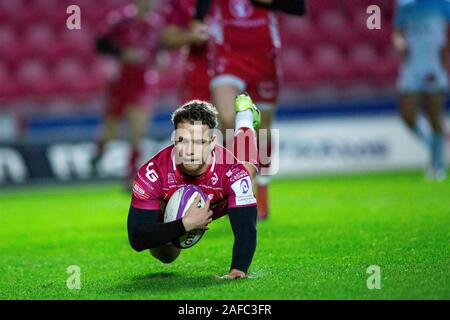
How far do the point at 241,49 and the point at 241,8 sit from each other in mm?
347

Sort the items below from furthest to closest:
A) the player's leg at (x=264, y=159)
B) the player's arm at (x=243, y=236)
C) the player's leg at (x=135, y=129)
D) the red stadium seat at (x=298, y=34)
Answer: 1. the red stadium seat at (x=298, y=34)
2. the player's leg at (x=135, y=129)
3. the player's leg at (x=264, y=159)
4. the player's arm at (x=243, y=236)

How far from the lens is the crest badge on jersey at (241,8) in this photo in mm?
7707

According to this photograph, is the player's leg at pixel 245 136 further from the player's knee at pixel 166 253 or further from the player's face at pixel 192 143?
the player's knee at pixel 166 253

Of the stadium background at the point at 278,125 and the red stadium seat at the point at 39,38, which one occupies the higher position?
the red stadium seat at the point at 39,38

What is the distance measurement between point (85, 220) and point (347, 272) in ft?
13.6

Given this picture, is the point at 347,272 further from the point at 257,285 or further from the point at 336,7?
the point at 336,7

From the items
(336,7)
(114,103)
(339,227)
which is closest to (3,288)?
(339,227)

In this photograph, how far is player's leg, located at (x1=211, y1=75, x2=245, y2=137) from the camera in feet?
24.8

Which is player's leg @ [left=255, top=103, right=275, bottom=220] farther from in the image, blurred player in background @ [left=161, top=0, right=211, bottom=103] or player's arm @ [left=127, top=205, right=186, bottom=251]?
player's arm @ [left=127, top=205, right=186, bottom=251]

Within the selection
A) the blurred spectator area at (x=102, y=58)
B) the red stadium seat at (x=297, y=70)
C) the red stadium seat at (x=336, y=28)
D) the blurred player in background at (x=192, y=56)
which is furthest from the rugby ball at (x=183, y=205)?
the red stadium seat at (x=336, y=28)

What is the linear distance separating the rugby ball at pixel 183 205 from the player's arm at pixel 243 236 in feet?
0.70

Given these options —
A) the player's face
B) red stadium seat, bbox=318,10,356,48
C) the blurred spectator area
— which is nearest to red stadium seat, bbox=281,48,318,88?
the blurred spectator area

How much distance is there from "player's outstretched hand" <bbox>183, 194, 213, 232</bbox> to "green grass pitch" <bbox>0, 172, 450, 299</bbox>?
1.11ft

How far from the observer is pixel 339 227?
7.32 meters
